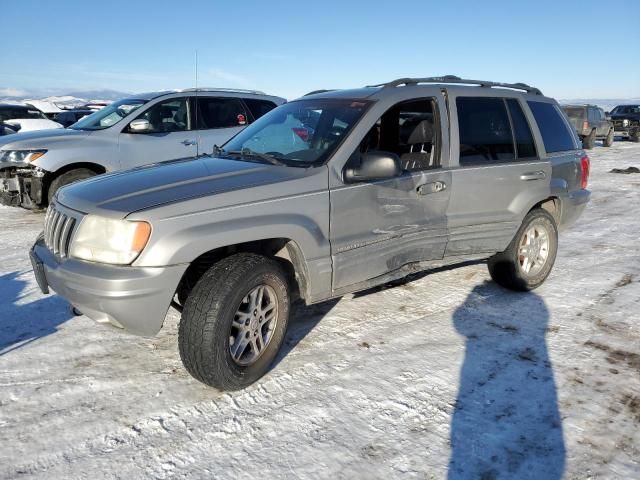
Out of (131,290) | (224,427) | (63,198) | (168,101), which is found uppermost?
(168,101)

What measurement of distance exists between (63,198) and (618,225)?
724cm

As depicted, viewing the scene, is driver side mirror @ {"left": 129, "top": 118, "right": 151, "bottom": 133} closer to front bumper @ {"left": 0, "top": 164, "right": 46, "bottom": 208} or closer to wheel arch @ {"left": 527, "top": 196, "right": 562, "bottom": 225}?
front bumper @ {"left": 0, "top": 164, "right": 46, "bottom": 208}

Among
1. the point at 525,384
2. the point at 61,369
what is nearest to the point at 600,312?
the point at 525,384

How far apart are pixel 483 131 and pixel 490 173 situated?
368 mm

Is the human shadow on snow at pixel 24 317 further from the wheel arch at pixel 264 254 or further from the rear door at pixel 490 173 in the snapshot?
the rear door at pixel 490 173

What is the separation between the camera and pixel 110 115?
298 inches

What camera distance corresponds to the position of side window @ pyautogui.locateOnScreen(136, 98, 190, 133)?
292 inches

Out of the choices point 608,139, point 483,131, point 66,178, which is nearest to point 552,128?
point 483,131

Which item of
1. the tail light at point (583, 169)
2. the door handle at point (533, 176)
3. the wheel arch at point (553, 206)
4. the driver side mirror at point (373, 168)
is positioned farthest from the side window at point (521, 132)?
the driver side mirror at point (373, 168)

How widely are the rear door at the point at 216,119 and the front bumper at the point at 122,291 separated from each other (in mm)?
5149

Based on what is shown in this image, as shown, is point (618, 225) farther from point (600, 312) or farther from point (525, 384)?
point (525, 384)

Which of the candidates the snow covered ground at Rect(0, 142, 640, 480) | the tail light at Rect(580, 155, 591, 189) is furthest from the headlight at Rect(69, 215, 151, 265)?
the tail light at Rect(580, 155, 591, 189)

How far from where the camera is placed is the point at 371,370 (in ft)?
10.6

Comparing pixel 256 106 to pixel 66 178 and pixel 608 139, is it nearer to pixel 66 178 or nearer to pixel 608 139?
pixel 66 178
